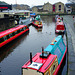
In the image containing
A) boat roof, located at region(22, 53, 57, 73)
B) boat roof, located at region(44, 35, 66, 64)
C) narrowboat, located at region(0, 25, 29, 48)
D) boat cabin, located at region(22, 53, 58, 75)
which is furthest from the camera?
narrowboat, located at region(0, 25, 29, 48)

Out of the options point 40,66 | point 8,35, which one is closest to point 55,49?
point 40,66

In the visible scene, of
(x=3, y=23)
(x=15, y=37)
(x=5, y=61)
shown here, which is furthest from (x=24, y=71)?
(x=3, y=23)

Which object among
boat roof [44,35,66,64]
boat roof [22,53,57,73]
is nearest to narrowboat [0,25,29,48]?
boat roof [44,35,66,64]

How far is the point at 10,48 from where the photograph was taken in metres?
25.0

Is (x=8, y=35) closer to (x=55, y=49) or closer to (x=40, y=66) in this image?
(x=55, y=49)

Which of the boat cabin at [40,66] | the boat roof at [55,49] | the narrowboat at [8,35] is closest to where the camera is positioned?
the boat cabin at [40,66]

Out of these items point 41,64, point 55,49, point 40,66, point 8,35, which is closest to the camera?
point 40,66

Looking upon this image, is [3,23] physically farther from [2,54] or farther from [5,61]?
[5,61]

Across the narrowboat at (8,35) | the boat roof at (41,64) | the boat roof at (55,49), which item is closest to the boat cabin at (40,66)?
the boat roof at (41,64)

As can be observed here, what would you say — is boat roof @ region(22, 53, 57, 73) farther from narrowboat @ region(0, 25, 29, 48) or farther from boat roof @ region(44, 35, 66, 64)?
narrowboat @ region(0, 25, 29, 48)

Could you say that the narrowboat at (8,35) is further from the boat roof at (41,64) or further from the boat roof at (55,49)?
the boat roof at (41,64)

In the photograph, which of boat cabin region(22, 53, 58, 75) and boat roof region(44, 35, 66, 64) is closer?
boat cabin region(22, 53, 58, 75)

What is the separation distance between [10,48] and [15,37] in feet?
17.4

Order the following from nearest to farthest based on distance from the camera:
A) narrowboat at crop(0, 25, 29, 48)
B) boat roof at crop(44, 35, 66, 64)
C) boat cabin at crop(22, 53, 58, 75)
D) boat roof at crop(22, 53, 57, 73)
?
boat cabin at crop(22, 53, 58, 75) → boat roof at crop(22, 53, 57, 73) → boat roof at crop(44, 35, 66, 64) → narrowboat at crop(0, 25, 29, 48)
